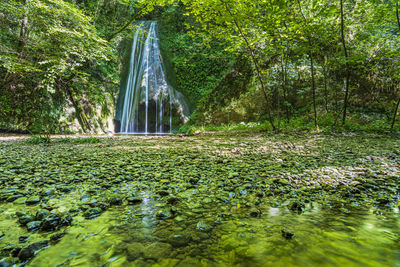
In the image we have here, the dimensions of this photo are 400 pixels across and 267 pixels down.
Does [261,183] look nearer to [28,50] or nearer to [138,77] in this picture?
[28,50]

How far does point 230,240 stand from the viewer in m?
0.80

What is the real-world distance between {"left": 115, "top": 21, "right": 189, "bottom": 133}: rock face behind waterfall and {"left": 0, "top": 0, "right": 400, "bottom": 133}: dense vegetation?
3.81ft

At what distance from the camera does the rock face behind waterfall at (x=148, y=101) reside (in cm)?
1146

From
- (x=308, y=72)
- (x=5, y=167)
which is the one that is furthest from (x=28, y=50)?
(x=308, y=72)

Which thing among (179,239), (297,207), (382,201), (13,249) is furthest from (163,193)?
(382,201)

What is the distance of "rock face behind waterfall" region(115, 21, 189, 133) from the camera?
37.6 feet

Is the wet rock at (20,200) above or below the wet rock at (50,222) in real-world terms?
below

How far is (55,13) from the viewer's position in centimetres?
645

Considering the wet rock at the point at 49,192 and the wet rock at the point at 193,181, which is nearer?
the wet rock at the point at 49,192

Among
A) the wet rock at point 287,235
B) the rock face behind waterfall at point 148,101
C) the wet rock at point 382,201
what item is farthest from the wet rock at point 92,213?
the rock face behind waterfall at point 148,101

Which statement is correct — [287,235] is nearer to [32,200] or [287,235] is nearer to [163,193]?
[163,193]

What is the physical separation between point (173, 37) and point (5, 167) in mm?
14786

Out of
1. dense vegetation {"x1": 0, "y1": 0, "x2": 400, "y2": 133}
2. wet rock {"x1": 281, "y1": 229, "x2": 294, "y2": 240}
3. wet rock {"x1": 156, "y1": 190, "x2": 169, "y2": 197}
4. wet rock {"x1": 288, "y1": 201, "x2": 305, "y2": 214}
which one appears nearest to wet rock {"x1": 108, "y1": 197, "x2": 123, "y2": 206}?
wet rock {"x1": 156, "y1": 190, "x2": 169, "y2": 197}

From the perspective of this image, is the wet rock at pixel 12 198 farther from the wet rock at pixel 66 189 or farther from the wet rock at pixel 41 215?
the wet rock at pixel 41 215
